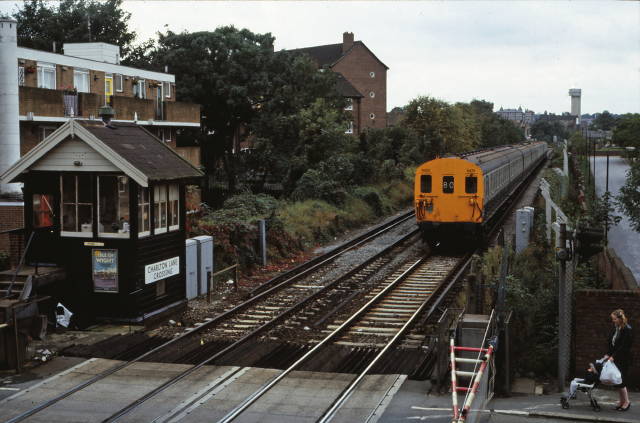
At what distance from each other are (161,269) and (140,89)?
25.4m

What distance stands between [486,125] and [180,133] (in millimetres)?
52228

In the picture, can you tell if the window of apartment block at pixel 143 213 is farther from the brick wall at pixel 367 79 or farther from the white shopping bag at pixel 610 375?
the brick wall at pixel 367 79

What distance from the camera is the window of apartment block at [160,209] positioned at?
14.9 meters

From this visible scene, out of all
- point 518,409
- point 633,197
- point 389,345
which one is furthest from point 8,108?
point 518,409

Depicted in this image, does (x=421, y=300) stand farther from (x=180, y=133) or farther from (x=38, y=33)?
(x=38, y=33)

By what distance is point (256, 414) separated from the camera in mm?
9578

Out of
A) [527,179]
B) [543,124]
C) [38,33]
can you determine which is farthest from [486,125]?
[543,124]

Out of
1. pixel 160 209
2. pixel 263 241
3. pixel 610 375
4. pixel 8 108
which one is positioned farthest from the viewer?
pixel 8 108

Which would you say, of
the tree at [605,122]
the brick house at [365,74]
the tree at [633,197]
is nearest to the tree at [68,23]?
the brick house at [365,74]

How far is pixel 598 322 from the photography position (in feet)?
36.0

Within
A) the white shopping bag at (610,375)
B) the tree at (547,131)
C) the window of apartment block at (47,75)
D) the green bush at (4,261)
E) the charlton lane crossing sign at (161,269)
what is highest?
the tree at (547,131)

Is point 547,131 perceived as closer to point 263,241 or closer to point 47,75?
point 47,75

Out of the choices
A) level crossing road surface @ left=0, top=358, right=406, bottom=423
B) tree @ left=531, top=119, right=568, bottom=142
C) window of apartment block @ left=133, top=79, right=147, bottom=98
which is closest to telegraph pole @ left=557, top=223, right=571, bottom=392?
level crossing road surface @ left=0, top=358, right=406, bottom=423

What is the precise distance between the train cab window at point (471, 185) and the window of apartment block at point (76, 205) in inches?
510
